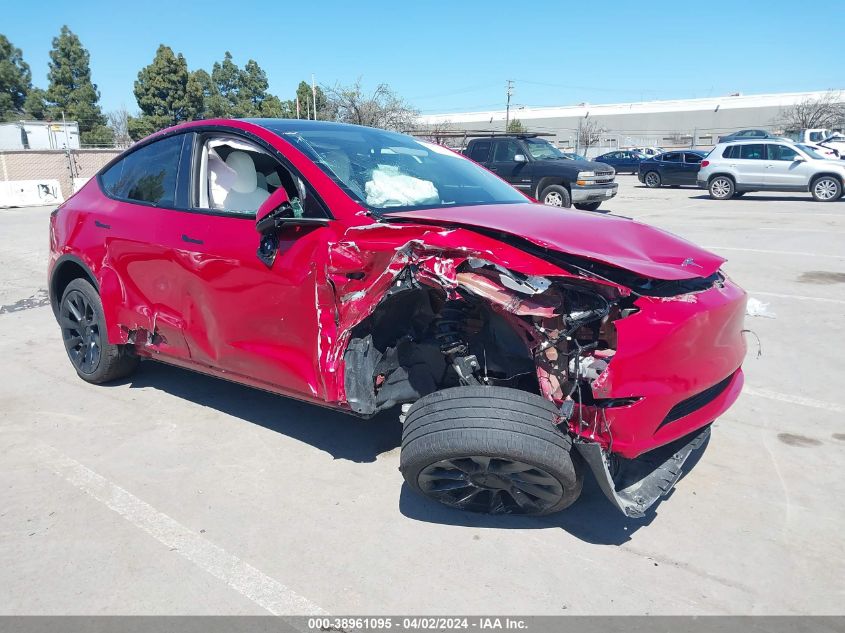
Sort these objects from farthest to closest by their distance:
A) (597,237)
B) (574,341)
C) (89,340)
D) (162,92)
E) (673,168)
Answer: (162,92) < (673,168) < (89,340) < (597,237) < (574,341)

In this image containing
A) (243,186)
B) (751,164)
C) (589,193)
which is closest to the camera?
(243,186)

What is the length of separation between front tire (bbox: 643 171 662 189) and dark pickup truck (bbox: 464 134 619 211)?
10.1m

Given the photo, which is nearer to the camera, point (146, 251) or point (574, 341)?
point (574, 341)

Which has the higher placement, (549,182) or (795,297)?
(549,182)

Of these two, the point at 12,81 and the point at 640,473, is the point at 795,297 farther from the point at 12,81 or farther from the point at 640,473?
the point at 12,81

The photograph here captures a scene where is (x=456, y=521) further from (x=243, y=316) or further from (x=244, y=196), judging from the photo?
(x=244, y=196)

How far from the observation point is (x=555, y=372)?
276cm

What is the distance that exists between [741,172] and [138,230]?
18.9 meters

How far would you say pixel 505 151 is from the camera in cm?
1542

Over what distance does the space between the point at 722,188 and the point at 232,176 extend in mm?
18724

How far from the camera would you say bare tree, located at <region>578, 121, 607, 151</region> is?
206 feet

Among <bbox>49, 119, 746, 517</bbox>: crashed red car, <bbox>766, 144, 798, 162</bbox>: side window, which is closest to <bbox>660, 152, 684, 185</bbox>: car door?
<bbox>766, 144, 798, 162</bbox>: side window

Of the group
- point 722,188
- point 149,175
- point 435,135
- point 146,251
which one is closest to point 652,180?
point 722,188

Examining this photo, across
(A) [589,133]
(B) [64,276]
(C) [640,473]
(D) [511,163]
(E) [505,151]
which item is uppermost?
(A) [589,133]
